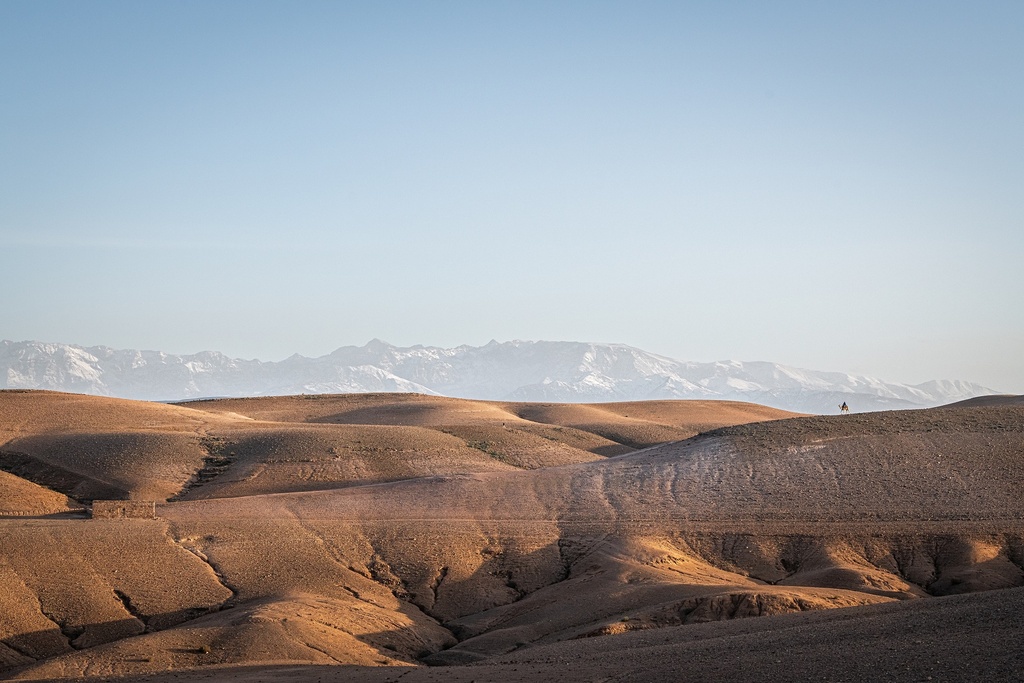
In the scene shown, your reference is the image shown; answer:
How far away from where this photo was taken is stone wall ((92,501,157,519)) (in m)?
33.2

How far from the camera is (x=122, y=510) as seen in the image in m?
33.5

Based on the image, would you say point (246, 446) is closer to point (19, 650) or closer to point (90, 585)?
point (90, 585)

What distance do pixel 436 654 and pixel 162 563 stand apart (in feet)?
30.3

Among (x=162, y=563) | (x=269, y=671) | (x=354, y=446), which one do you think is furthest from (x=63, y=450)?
(x=269, y=671)

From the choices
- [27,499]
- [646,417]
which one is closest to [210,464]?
[27,499]

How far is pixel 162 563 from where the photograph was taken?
96.4 feet

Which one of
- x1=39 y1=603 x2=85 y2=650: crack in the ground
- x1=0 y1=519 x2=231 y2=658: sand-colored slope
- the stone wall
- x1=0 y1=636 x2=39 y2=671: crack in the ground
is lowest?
x1=0 y1=636 x2=39 y2=671: crack in the ground

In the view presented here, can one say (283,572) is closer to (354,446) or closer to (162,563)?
(162,563)

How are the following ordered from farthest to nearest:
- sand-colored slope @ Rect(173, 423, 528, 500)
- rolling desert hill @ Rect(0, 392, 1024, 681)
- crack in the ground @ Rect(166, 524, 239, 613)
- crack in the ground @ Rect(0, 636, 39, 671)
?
sand-colored slope @ Rect(173, 423, 528, 500), crack in the ground @ Rect(166, 524, 239, 613), crack in the ground @ Rect(0, 636, 39, 671), rolling desert hill @ Rect(0, 392, 1024, 681)

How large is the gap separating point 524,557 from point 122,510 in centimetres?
1335

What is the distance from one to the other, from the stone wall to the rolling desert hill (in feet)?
3.20

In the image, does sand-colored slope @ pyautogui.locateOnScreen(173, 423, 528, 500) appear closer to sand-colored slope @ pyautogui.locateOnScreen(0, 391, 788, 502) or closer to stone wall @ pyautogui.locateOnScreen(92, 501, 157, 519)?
sand-colored slope @ pyautogui.locateOnScreen(0, 391, 788, 502)

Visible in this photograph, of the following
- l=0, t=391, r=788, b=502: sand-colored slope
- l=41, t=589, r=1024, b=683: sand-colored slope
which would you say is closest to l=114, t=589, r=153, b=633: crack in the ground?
l=41, t=589, r=1024, b=683: sand-colored slope

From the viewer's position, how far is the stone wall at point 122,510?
33219 millimetres
